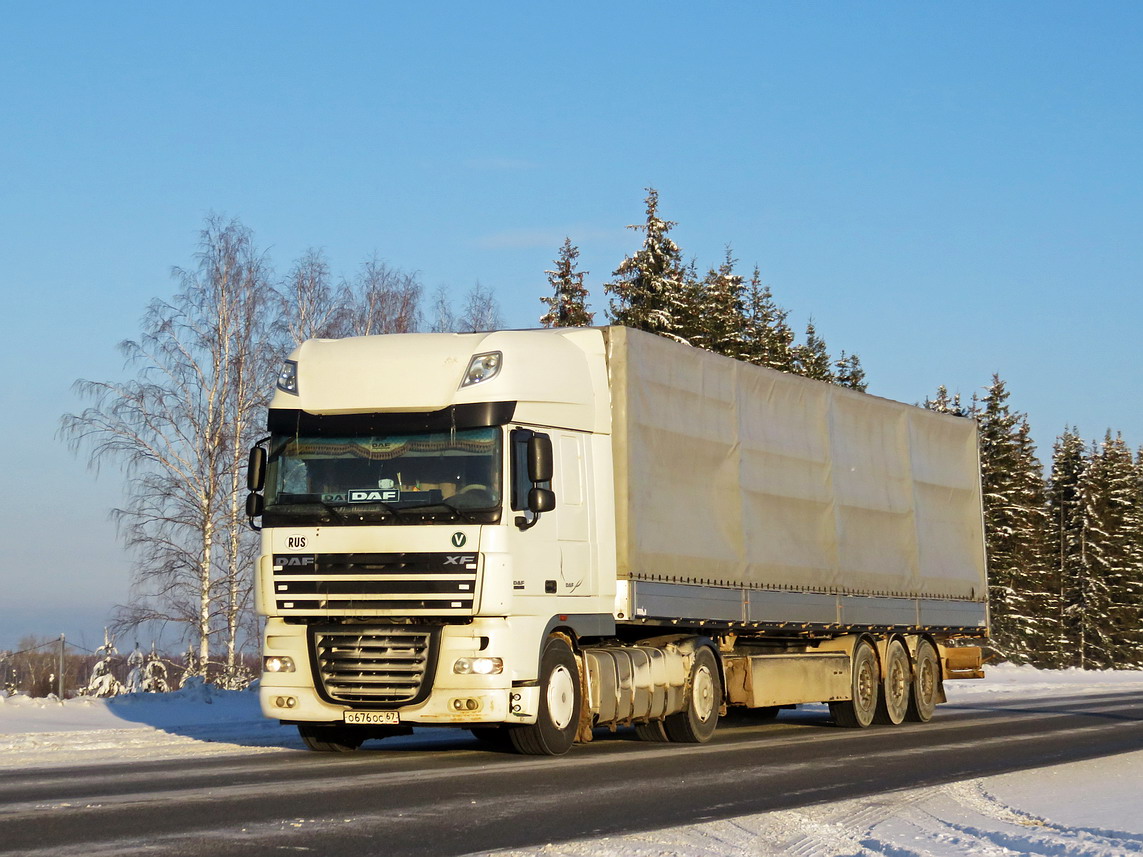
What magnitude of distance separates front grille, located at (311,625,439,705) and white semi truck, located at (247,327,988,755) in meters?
0.02

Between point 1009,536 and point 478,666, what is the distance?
58.4 m

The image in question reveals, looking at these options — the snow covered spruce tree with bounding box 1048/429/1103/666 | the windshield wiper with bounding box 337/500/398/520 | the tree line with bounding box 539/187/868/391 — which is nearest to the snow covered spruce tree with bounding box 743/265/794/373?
the tree line with bounding box 539/187/868/391

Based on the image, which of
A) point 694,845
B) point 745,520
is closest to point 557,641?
point 745,520

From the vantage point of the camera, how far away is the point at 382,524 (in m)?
13.1

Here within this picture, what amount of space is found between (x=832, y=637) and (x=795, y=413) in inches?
119

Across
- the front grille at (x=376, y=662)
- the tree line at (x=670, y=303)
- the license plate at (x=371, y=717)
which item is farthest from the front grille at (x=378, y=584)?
the tree line at (x=670, y=303)

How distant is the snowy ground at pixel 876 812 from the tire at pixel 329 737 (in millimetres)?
380

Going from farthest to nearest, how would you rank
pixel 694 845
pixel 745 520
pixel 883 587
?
pixel 883 587
pixel 745 520
pixel 694 845

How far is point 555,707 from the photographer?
13773 millimetres

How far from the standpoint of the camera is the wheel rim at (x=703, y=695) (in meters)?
16.1

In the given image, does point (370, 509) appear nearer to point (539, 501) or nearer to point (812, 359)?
point (539, 501)

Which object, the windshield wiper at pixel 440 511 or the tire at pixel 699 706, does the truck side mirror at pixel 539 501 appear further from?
the tire at pixel 699 706

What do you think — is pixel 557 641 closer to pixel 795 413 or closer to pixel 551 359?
pixel 551 359

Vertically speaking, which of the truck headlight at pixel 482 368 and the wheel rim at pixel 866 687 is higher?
the truck headlight at pixel 482 368
